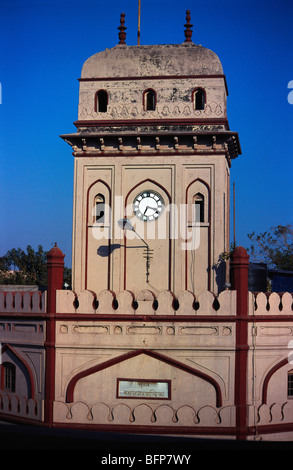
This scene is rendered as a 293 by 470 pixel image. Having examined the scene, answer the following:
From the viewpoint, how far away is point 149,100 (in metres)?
27.4

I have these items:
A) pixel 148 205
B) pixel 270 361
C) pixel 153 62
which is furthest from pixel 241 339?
pixel 153 62

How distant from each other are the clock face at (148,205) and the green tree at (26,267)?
39.2 meters

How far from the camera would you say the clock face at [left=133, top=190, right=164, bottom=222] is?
87.1 feet

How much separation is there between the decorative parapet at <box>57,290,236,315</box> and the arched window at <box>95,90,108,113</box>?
321 inches

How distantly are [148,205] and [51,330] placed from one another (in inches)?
256

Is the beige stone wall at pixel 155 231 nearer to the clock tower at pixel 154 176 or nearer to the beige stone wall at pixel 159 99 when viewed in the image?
the clock tower at pixel 154 176

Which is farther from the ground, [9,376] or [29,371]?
[29,371]

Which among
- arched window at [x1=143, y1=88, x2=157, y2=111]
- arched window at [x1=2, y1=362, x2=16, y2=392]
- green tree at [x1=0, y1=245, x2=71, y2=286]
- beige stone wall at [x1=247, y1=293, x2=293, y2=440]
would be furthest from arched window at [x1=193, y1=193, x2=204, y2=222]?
green tree at [x1=0, y1=245, x2=71, y2=286]

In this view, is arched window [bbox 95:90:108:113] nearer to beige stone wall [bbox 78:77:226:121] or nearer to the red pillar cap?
beige stone wall [bbox 78:77:226:121]

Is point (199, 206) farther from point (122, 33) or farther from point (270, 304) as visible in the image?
point (122, 33)

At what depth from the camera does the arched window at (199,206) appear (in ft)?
87.1

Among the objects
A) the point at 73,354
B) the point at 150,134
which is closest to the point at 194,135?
the point at 150,134

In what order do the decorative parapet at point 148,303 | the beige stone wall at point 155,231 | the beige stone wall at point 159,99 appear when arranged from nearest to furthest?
the decorative parapet at point 148,303 → the beige stone wall at point 155,231 → the beige stone wall at point 159,99

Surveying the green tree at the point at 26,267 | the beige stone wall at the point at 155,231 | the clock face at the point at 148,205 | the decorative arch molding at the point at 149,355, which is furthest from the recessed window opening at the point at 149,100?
the green tree at the point at 26,267
